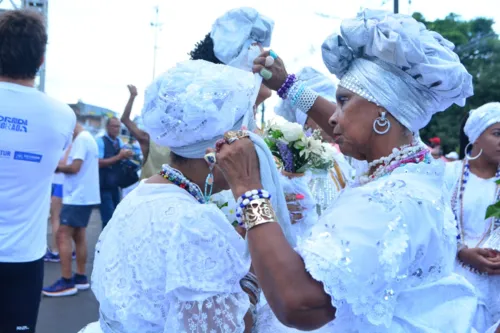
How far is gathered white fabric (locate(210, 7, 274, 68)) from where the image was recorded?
2.67 metres

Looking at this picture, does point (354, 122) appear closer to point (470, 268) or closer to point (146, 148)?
point (470, 268)

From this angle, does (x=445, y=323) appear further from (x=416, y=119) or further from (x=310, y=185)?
(x=310, y=185)

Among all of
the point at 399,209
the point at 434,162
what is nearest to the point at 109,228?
the point at 399,209

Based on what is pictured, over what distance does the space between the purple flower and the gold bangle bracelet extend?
1483mm

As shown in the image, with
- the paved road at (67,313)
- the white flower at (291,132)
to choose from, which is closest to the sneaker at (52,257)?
the paved road at (67,313)

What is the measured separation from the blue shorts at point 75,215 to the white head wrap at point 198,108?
16.4ft

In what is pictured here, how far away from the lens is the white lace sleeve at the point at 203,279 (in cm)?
182

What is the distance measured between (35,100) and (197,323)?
212cm

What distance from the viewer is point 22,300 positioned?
A: 3195 mm

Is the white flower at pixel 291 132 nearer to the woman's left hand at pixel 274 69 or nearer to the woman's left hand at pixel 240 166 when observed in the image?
the woman's left hand at pixel 274 69

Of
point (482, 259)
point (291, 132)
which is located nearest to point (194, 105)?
point (291, 132)

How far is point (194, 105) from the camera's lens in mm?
1997

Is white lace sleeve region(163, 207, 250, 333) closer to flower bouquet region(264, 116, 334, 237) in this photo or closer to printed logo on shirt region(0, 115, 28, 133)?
flower bouquet region(264, 116, 334, 237)

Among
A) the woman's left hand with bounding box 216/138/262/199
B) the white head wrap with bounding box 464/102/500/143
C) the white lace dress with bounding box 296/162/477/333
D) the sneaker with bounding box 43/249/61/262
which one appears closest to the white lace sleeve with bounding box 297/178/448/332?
the white lace dress with bounding box 296/162/477/333
